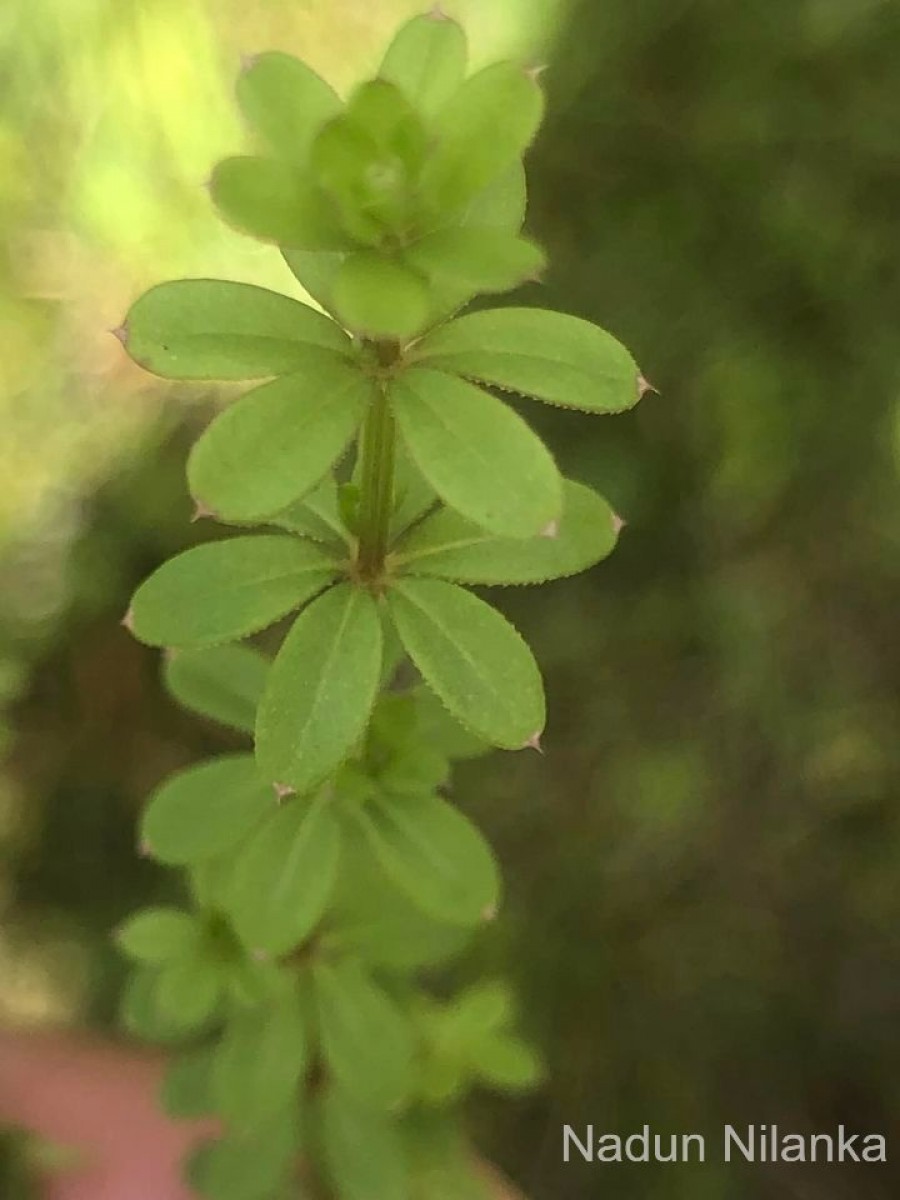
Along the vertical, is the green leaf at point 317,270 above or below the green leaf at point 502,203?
below

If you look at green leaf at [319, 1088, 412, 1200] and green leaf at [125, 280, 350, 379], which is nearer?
green leaf at [125, 280, 350, 379]

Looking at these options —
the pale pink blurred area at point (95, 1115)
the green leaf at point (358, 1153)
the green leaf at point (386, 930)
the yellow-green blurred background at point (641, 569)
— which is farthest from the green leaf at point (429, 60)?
the pale pink blurred area at point (95, 1115)

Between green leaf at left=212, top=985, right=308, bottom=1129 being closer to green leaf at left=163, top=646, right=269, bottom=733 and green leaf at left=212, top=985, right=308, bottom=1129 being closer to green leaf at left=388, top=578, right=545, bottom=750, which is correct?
green leaf at left=163, top=646, right=269, bottom=733

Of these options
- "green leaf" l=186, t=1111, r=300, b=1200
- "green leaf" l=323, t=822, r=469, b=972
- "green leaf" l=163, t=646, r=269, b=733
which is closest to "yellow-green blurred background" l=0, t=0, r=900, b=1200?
"green leaf" l=186, t=1111, r=300, b=1200

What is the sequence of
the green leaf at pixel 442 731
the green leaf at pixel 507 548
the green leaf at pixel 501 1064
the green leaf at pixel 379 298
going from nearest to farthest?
the green leaf at pixel 379 298
the green leaf at pixel 507 548
the green leaf at pixel 442 731
the green leaf at pixel 501 1064

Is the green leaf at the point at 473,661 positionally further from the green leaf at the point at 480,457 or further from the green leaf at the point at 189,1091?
the green leaf at the point at 189,1091

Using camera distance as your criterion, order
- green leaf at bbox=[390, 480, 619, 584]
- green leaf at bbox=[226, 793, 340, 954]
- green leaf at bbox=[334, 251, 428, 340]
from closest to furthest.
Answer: green leaf at bbox=[334, 251, 428, 340] → green leaf at bbox=[390, 480, 619, 584] → green leaf at bbox=[226, 793, 340, 954]

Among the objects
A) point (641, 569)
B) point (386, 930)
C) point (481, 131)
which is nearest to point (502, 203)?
point (481, 131)

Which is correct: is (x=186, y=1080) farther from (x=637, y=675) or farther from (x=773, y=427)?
(x=773, y=427)
